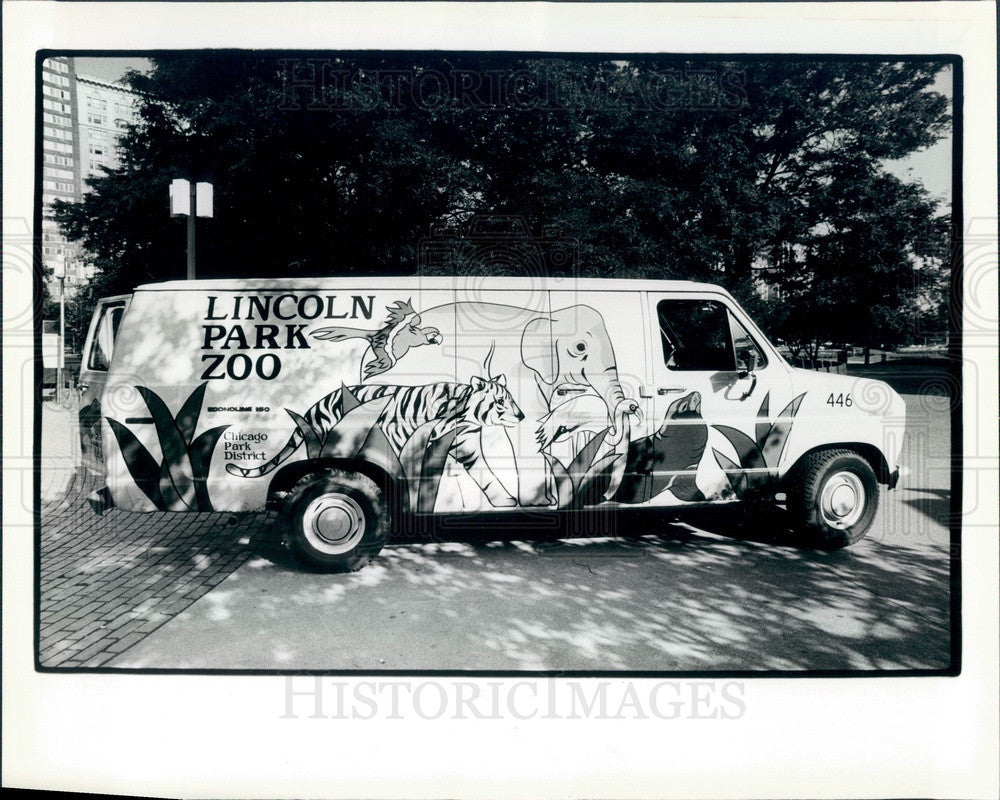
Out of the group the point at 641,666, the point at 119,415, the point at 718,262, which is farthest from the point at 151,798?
the point at 718,262

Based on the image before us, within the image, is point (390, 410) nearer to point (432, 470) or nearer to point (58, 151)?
point (432, 470)

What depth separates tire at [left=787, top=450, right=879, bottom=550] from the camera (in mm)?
3908

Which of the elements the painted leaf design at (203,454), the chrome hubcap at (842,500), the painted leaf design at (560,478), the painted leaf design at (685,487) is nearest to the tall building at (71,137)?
the painted leaf design at (203,454)

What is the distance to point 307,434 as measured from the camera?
151 inches

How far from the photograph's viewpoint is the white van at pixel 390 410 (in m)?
3.81

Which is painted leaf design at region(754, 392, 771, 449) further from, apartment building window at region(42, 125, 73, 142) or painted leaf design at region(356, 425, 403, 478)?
apartment building window at region(42, 125, 73, 142)

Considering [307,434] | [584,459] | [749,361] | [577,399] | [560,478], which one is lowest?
[560,478]

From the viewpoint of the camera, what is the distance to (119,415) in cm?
376

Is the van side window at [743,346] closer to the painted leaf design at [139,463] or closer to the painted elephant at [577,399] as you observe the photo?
the painted elephant at [577,399]

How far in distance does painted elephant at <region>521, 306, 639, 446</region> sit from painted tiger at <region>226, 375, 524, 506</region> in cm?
23

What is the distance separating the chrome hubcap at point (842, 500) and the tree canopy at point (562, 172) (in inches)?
36.5

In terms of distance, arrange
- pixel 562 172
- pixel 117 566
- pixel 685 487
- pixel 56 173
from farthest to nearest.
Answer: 1. pixel 685 487
2. pixel 117 566
3. pixel 562 172
4. pixel 56 173

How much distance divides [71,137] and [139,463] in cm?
174

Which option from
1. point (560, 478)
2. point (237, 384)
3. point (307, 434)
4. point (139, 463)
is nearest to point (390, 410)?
point (307, 434)
